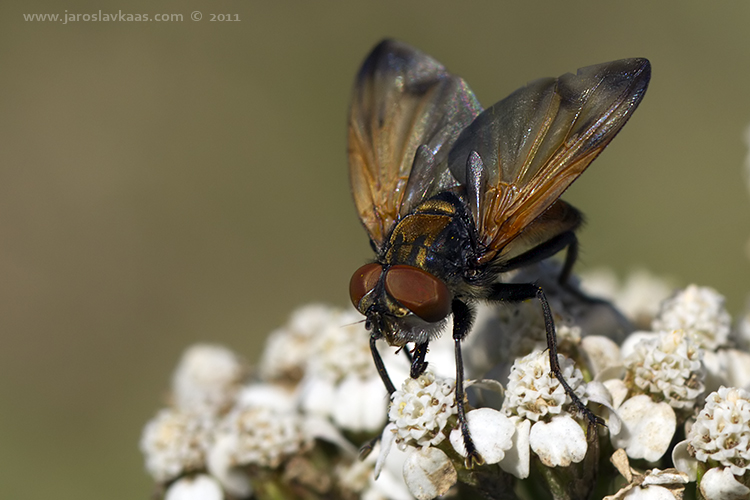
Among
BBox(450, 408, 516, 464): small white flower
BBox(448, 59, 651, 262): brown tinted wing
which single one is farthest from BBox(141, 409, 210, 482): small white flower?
BBox(448, 59, 651, 262): brown tinted wing

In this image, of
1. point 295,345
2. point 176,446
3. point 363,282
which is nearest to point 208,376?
point 295,345

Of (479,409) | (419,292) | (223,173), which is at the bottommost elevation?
(479,409)

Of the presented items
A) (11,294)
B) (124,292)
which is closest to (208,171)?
(124,292)

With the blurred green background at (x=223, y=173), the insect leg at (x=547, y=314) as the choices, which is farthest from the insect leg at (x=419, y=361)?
the blurred green background at (x=223, y=173)

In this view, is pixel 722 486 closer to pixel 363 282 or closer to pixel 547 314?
pixel 547 314

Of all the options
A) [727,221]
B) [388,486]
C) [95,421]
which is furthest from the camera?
[95,421]

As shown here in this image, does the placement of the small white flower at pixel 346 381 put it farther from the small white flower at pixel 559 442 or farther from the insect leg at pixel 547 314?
the small white flower at pixel 559 442

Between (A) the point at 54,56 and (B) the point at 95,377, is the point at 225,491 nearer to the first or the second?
(B) the point at 95,377
